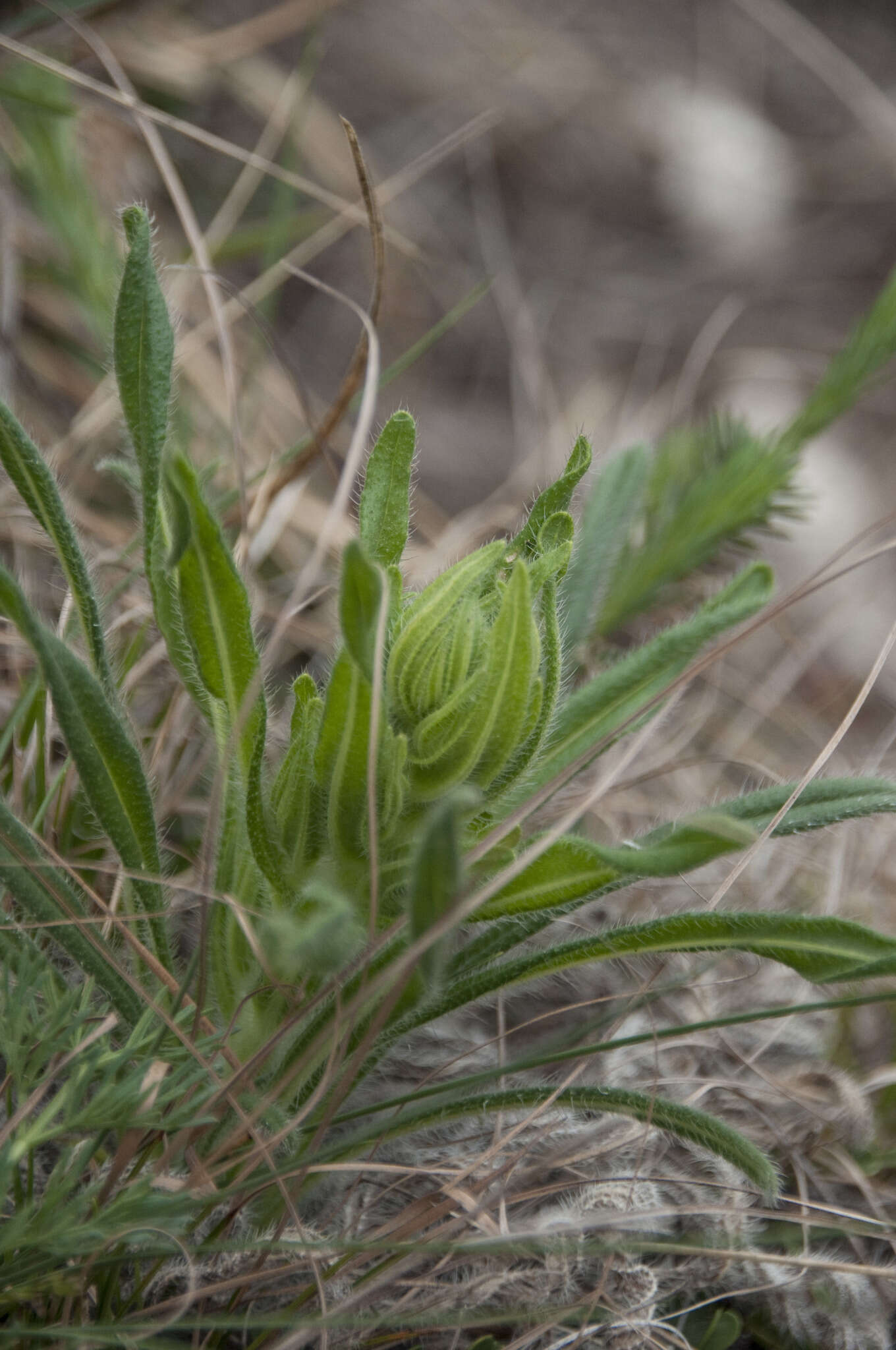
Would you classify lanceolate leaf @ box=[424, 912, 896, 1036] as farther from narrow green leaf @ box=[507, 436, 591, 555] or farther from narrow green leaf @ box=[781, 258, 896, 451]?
narrow green leaf @ box=[781, 258, 896, 451]

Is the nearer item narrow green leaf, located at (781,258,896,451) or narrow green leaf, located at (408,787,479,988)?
narrow green leaf, located at (408,787,479,988)

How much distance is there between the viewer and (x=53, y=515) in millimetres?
1088

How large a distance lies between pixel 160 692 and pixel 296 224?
4.66ft

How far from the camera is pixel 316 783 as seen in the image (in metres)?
1.05

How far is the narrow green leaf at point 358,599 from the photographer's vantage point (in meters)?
0.86

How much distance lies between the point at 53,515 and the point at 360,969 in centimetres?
56

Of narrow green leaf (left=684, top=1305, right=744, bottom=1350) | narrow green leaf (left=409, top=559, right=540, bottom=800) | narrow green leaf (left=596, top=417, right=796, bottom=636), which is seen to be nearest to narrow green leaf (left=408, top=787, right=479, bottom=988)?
narrow green leaf (left=409, top=559, right=540, bottom=800)

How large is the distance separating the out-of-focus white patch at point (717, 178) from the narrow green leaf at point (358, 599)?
3129 millimetres

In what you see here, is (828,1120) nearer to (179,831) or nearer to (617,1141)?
(617,1141)

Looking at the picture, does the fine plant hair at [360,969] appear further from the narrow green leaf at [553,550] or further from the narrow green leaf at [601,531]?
the narrow green leaf at [601,531]

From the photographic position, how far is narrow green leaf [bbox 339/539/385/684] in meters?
0.86

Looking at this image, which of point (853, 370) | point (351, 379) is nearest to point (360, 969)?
point (351, 379)

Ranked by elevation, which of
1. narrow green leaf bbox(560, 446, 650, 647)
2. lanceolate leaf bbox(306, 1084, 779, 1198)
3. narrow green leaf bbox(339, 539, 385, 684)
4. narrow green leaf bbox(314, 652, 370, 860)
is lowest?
lanceolate leaf bbox(306, 1084, 779, 1198)

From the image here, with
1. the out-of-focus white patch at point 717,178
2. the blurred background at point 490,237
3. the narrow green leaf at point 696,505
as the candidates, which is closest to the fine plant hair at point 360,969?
the narrow green leaf at point 696,505
